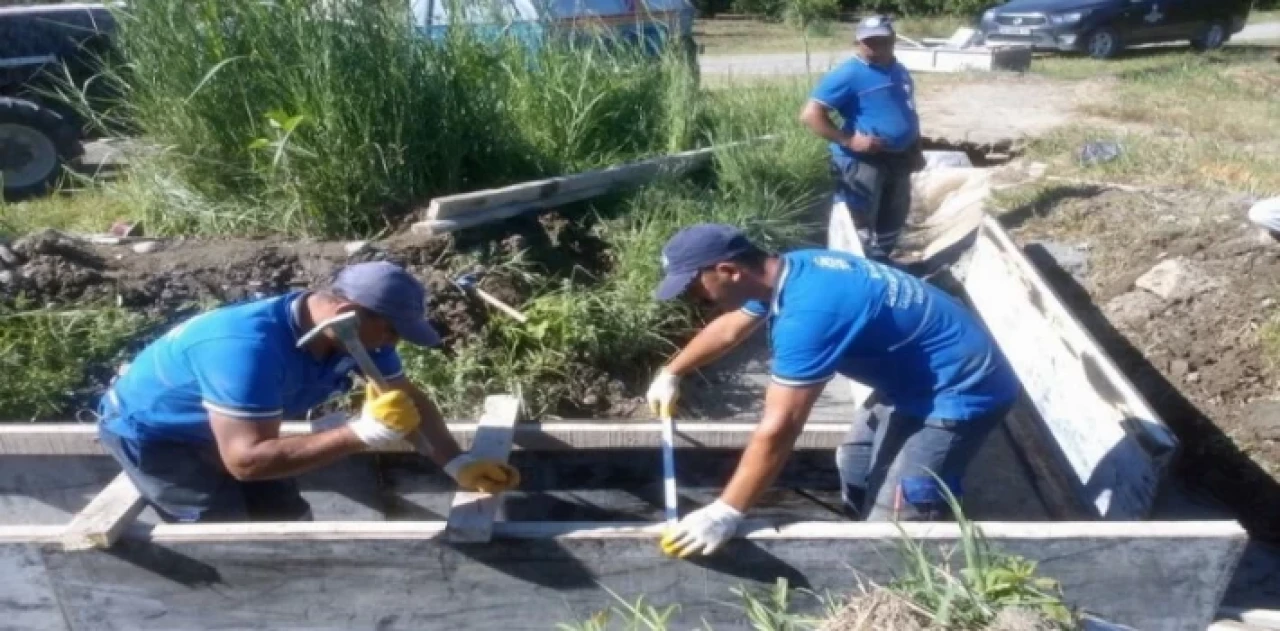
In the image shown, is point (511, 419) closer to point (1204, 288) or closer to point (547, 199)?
point (547, 199)

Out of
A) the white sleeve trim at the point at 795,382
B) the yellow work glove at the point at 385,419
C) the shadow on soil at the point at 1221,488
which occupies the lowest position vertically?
the shadow on soil at the point at 1221,488

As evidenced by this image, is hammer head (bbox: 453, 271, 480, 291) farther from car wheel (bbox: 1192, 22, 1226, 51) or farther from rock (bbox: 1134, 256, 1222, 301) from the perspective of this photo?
car wheel (bbox: 1192, 22, 1226, 51)

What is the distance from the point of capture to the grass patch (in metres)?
4.98

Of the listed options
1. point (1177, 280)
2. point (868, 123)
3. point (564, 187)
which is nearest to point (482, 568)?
point (564, 187)

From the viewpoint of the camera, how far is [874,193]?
7.18 metres

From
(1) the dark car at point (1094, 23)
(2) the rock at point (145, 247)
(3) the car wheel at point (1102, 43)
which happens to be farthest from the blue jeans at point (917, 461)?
(3) the car wheel at point (1102, 43)

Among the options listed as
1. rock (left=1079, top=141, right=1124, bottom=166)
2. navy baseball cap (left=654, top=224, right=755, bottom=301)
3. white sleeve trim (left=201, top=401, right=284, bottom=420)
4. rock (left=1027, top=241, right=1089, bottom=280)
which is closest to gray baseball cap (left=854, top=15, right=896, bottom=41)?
rock (left=1027, top=241, right=1089, bottom=280)

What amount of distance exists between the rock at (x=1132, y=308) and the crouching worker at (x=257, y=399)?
4.27 m

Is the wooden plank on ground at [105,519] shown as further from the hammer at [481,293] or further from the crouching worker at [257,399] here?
the hammer at [481,293]

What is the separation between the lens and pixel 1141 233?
299 inches

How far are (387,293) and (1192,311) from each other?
4776mm

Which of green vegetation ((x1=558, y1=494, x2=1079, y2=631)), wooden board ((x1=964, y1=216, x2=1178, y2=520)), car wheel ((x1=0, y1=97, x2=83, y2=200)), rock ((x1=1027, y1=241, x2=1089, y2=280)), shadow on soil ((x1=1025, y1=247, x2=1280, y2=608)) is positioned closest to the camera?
green vegetation ((x1=558, y1=494, x2=1079, y2=631))

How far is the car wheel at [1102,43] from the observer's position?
1870cm

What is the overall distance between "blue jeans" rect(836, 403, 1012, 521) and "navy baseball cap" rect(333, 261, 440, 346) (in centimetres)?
150
